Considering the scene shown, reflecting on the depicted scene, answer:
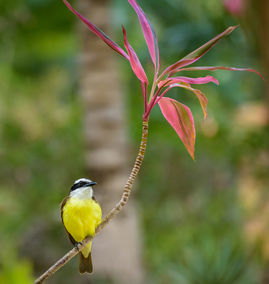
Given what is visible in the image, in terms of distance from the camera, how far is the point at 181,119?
0.28 meters

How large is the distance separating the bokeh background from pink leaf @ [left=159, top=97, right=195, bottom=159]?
37cm

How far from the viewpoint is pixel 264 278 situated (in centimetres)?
352

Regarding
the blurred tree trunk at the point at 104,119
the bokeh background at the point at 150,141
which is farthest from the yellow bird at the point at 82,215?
the blurred tree trunk at the point at 104,119

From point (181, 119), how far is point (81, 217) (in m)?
0.11

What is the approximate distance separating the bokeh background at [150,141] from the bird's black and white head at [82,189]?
0.91ft

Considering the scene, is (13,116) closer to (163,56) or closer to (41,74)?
(41,74)

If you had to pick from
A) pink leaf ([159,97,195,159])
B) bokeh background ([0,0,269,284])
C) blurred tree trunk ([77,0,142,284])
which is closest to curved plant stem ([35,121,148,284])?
pink leaf ([159,97,195,159])

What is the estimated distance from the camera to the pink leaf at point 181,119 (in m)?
0.28

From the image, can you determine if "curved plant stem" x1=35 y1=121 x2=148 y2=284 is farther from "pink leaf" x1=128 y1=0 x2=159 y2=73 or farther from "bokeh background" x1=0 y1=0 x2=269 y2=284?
"bokeh background" x1=0 y1=0 x2=269 y2=284

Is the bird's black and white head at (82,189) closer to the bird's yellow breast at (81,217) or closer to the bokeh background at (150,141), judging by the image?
the bird's yellow breast at (81,217)

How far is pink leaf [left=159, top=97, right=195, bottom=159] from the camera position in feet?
0.92

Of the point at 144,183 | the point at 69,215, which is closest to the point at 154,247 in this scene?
the point at 144,183

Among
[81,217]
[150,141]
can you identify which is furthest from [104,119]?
[150,141]

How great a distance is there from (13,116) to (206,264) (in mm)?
3575
